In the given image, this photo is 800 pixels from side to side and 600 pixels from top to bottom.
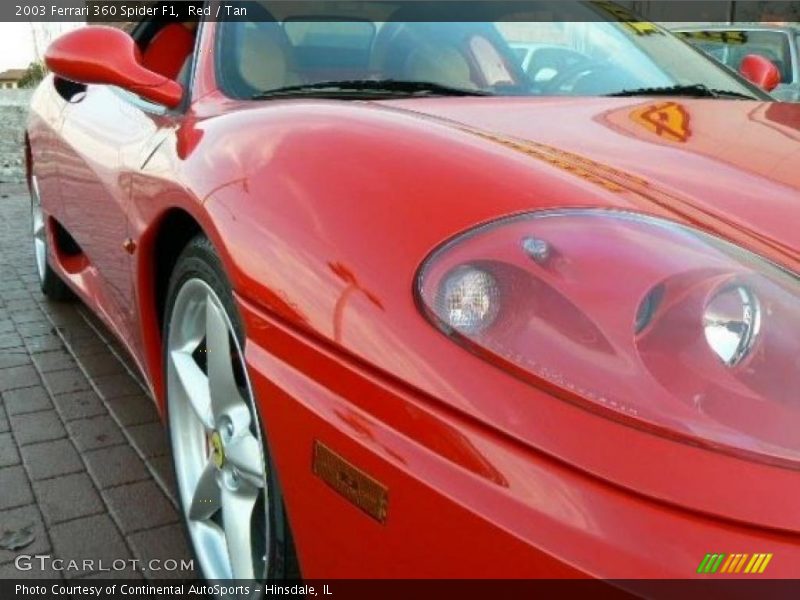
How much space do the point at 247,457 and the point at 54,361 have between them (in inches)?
83.8

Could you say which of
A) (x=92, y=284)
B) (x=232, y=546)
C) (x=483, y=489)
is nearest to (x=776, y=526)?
(x=483, y=489)

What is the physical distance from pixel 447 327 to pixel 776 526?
428 millimetres

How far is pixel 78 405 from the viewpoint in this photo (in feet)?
9.53

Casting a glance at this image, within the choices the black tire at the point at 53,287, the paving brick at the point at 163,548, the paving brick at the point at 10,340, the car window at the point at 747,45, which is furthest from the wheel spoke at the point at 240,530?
the car window at the point at 747,45

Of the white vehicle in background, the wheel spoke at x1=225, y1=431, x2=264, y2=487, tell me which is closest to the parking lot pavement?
the wheel spoke at x1=225, y1=431, x2=264, y2=487

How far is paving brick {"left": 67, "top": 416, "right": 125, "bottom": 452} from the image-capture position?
2600 millimetres

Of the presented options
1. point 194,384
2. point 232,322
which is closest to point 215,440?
point 194,384

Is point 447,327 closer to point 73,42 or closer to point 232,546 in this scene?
point 232,546

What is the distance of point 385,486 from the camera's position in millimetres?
1044

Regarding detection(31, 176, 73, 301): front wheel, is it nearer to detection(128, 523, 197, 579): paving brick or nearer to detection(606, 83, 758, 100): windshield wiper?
detection(128, 523, 197, 579): paving brick

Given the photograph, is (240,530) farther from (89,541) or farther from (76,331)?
(76,331)

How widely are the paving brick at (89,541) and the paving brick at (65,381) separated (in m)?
0.99

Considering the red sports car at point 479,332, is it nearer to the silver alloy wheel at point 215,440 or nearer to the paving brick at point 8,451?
the silver alloy wheel at point 215,440

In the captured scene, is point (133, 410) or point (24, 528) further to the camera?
point (133, 410)
